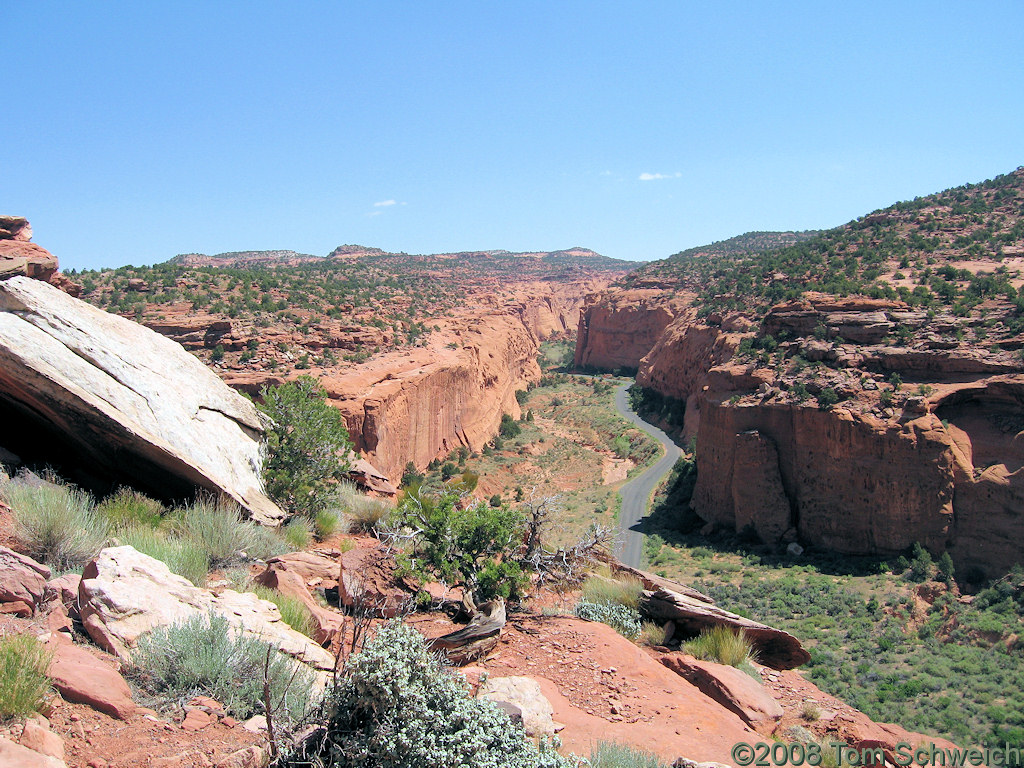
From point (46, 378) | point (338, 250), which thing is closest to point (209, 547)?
point (46, 378)

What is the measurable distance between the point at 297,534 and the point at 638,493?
82.1ft

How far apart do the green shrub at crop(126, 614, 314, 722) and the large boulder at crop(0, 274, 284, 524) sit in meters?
4.21

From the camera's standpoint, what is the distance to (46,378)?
7.32m

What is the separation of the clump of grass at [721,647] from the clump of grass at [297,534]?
241 inches

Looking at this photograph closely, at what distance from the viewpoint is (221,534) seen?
25.8ft

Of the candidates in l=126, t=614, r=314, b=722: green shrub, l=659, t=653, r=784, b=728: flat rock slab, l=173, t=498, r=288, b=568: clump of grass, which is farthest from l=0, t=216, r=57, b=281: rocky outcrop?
l=659, t=653, r=784, b=728: flat rock slab

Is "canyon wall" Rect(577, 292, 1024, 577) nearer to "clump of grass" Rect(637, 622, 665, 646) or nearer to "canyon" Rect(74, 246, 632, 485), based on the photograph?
"canyon" Rect(74, 246, 632, 485)

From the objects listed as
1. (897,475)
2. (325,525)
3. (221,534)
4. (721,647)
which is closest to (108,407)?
(221,534)

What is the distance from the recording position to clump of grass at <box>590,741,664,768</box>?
183 inches

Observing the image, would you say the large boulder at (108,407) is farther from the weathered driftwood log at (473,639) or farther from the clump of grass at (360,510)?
the weathered driftwood log at (473,639)

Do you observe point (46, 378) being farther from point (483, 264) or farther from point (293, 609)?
point (483, 264)

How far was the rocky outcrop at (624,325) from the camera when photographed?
61500mm

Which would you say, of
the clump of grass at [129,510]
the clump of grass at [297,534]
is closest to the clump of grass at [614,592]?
the clump of grass at [297,534]

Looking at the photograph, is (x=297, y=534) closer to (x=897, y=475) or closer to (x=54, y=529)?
(x=54, y=529)
